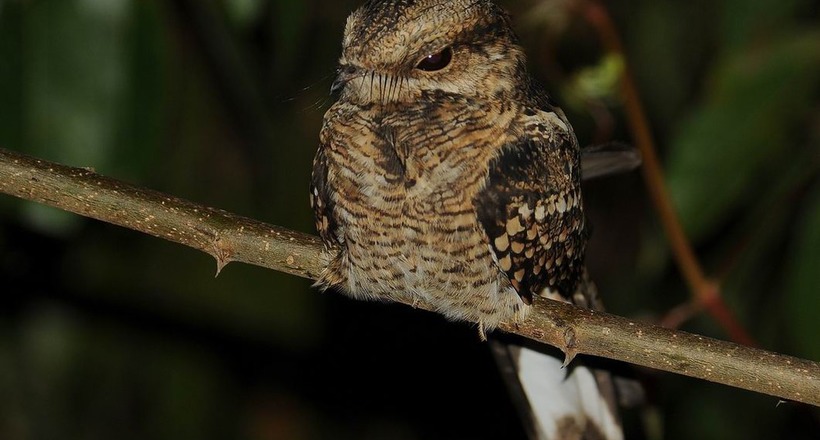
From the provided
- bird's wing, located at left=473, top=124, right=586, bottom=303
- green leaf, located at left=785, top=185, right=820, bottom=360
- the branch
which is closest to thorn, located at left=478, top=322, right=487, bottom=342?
bird's wing, located at left=473, top=124, right=586, bottom=303

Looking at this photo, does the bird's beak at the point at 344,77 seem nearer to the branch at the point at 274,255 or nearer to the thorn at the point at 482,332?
the branch at the point at 274,255

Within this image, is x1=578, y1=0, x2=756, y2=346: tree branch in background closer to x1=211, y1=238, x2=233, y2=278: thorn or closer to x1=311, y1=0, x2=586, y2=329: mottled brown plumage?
x1=311, y1=0, x2=586, y2=329: mottled brown plumage

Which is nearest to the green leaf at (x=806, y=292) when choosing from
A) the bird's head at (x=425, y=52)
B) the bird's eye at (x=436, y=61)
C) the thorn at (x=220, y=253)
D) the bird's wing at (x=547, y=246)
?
the bird's wing at (x=547, y=246)

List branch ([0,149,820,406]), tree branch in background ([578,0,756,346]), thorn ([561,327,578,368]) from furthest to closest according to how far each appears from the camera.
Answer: tree branch in background ([578,0,756,346]), thorn ([561,327,578,368]), branch ([0,149,820,406])

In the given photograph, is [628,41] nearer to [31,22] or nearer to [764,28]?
[764,28]

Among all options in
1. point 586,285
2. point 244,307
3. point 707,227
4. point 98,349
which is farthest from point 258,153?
point 707,227

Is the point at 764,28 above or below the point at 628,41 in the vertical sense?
above

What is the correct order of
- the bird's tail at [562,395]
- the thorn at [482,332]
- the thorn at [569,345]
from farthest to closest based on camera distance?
the bird's tail at [562,395] < the thorn at [482,332] < the thorn at [569,345]
